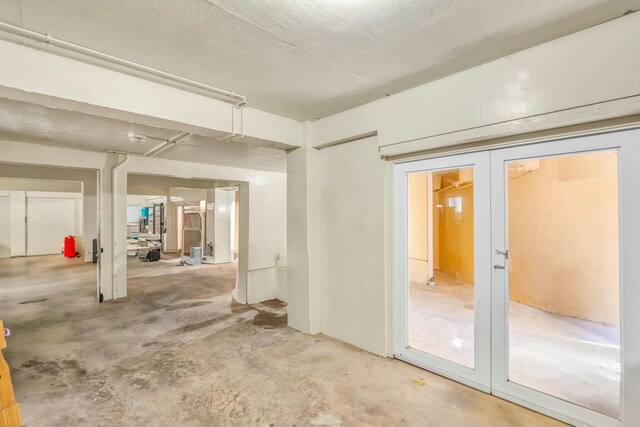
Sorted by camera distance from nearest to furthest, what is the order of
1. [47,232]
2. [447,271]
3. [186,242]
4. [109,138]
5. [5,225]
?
[109,138] → [447,271] → [5,225] → [186,242] → [47,232]

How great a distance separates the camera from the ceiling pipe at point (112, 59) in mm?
1725

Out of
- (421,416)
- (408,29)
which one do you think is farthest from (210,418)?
(408,29)

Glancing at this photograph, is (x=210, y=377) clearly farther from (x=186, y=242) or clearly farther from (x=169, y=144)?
(x=186, y=242)

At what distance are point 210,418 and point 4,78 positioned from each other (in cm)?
253

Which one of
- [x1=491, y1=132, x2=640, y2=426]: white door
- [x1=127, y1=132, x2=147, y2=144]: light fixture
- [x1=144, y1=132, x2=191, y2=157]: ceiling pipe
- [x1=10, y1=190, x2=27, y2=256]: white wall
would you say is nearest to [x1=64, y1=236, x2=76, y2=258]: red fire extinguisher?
[x1=10, y1=190, x2=27, y2=256]: white wall

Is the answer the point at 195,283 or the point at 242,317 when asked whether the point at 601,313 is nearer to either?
the point at 242,317

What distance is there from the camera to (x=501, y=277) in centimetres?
219

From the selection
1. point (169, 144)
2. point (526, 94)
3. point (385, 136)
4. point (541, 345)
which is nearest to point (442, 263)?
point (541, 345)

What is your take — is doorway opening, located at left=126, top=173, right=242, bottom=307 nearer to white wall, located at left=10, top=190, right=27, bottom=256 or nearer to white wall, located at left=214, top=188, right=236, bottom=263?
white wall, located at left=214, top=188, right=236, bottom=263

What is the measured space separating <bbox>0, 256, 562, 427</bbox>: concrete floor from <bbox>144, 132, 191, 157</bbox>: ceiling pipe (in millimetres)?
2428

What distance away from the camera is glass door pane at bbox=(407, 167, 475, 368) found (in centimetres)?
295

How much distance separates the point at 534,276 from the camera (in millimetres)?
3463

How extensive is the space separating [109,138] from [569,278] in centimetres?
612

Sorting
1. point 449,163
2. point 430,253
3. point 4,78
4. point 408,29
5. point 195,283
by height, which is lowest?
point 195,283
